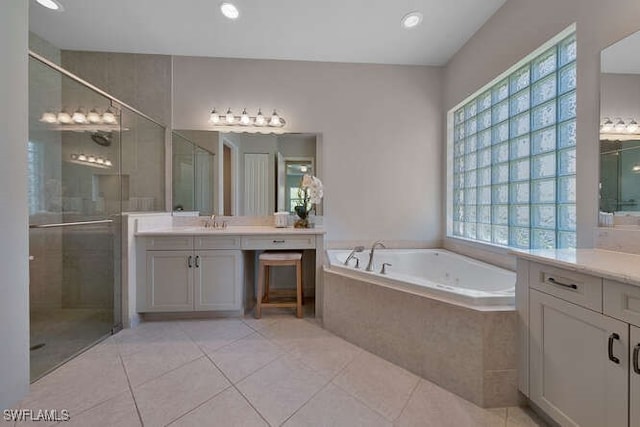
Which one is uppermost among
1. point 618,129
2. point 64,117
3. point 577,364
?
point 64,117

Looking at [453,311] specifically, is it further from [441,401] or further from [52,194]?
[52,194]

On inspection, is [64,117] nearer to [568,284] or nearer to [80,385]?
[80,385]

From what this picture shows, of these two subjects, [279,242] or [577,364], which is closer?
[577,364]

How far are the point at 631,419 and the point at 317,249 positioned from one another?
196cm

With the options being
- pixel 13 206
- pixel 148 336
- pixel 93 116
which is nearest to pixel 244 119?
pixel 93 116

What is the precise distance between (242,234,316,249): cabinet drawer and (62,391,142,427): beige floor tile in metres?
1.31

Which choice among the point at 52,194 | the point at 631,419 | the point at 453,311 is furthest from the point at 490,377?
the point at 52,194

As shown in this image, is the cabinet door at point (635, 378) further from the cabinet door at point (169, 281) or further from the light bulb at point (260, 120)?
the light bulb at point (260, 120)

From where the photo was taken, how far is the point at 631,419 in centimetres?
90

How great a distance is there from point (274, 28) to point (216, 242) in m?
2.01

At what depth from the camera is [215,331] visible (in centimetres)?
224

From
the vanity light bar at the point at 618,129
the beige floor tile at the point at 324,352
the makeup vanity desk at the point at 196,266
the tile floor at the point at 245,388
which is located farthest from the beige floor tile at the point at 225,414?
the vanity light bar at the point at 618,129

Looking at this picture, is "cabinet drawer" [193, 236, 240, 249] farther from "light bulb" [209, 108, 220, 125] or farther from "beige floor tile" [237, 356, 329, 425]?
"light bulb" [209, 108, 220, 125]

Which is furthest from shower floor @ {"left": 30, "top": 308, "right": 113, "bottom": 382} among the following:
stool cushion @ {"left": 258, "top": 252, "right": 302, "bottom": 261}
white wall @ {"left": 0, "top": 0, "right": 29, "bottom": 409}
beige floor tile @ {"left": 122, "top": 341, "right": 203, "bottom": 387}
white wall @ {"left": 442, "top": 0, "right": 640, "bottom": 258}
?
white wall @ {"left": 442, "top": 0, "right": 640, "bottom": 258}
